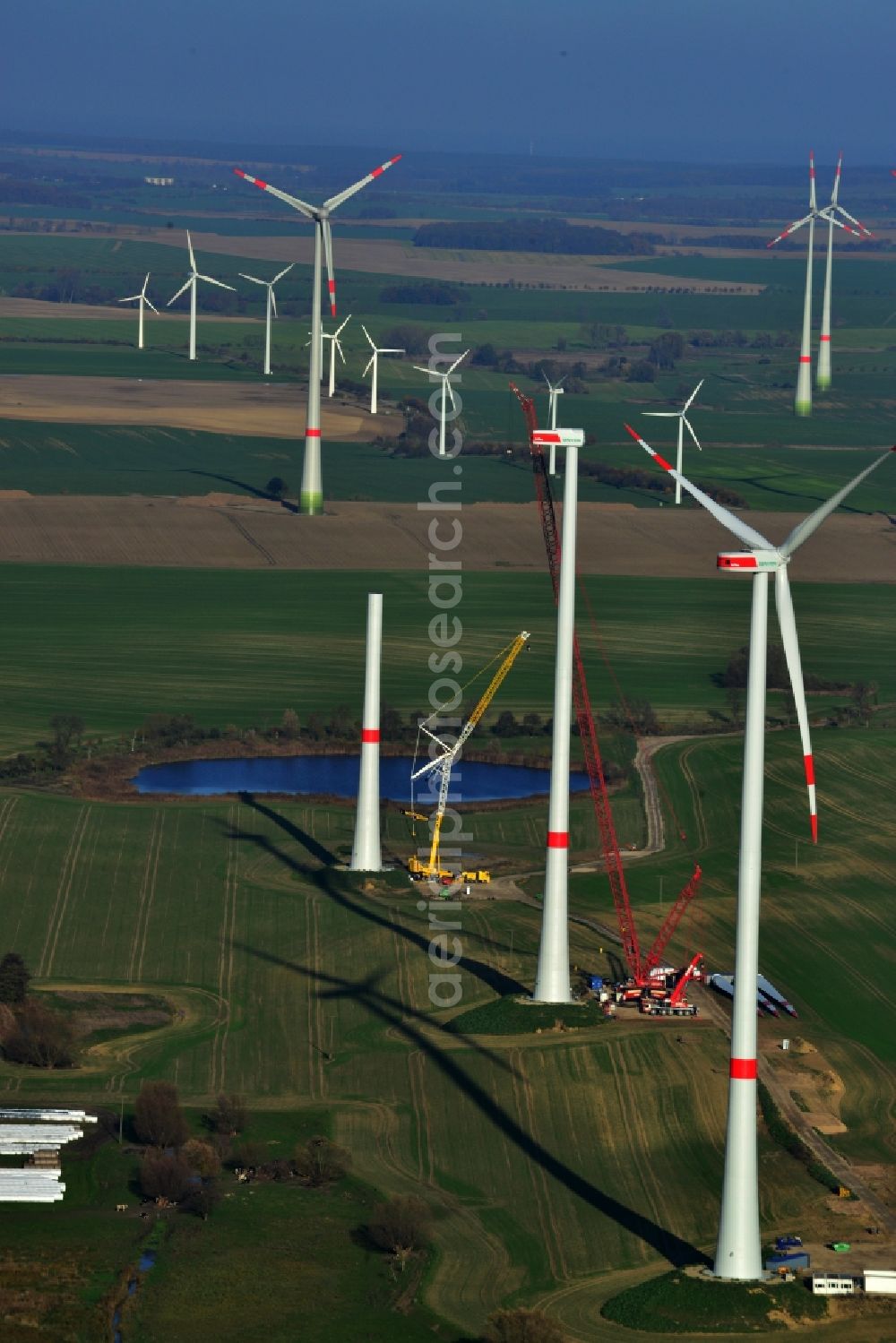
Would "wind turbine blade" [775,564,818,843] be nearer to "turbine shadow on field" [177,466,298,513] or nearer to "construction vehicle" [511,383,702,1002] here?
"construction vehicle" [511,383,702,1002]

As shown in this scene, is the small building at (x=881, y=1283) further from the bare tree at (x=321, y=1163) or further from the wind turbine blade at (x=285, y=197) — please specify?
the wind turbine blade at (x=285, y=197)

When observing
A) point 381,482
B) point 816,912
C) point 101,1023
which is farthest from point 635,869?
point 381,482

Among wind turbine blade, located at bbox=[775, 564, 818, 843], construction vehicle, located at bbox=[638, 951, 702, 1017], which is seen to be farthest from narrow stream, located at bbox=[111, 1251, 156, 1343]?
construction vehicle, located at bbox=[638, 951, 702, 1017]

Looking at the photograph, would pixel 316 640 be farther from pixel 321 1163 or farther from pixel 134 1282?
pixel 134 1282

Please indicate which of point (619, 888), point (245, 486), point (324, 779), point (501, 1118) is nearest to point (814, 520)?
point (501, 1118)

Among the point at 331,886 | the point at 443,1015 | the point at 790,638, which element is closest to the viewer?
the point at 790,638
